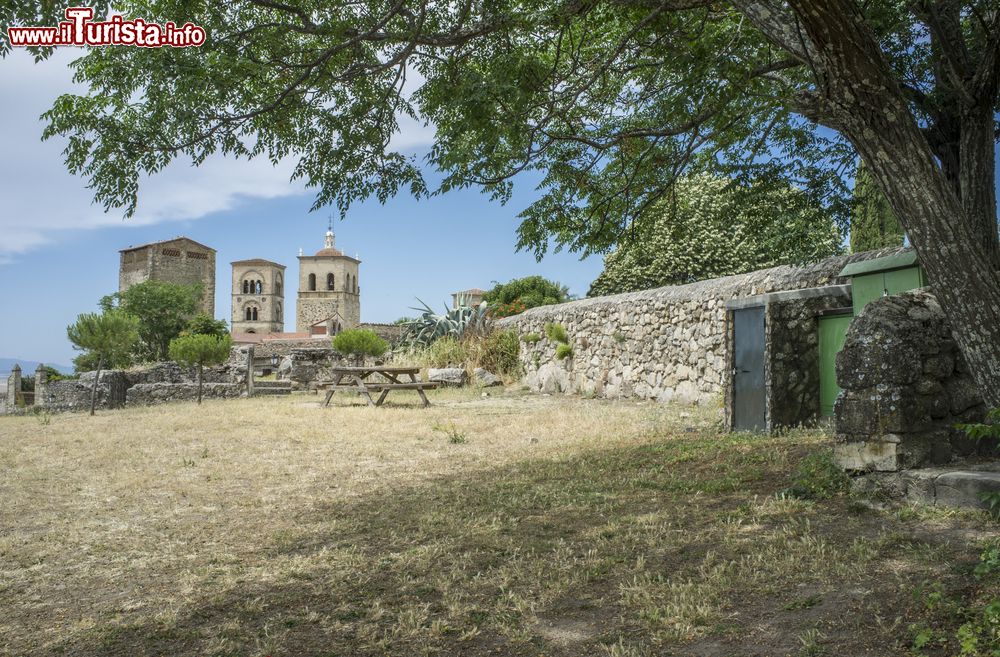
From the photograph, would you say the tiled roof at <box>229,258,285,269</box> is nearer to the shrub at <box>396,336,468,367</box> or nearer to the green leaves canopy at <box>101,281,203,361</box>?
the green leaves canopy at <box>101,281,203,361</box>

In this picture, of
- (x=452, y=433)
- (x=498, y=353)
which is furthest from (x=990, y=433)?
(x=498, y=353)

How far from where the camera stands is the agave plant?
19.0m

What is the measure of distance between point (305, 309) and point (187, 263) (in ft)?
49.0

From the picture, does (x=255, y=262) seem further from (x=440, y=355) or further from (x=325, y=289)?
(x=440, y=355)

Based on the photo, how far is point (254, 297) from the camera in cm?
8456

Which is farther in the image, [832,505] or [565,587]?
[832,505]

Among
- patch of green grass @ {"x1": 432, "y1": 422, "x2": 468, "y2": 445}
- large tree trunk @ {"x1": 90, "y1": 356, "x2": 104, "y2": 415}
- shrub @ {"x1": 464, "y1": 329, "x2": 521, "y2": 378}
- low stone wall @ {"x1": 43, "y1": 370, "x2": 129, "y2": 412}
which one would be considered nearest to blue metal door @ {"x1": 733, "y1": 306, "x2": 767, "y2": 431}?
patch of green grass @ {"x1": 432, "y1": 422, "x2": 468, "y2": 445}

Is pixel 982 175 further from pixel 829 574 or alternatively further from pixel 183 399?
pixel 183 399

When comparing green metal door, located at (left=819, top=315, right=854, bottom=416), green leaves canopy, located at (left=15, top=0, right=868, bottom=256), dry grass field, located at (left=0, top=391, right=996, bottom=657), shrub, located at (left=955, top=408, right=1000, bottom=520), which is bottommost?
dry grass field, located at (left=0, top=391, right=996, bottom=657)

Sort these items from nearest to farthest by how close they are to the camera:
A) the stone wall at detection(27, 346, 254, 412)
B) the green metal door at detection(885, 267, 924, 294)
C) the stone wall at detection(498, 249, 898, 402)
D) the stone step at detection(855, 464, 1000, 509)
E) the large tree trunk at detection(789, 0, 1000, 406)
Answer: the stone step at detection(855, 464, 1000, 509), the large tree trunk at detection(789, 0, 1000, 406), the green metal door at detection(885, 267, 924, 294), the stone wall at detection(498, 249, 898, 402), the stone wall at detection(27, 346, 254, 412)

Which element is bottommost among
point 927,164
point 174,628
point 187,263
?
point 174,628

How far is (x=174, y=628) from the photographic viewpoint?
3.01 metres

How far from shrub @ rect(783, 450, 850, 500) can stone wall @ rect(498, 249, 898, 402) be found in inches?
90.9

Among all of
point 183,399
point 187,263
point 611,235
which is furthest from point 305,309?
point 611,235
